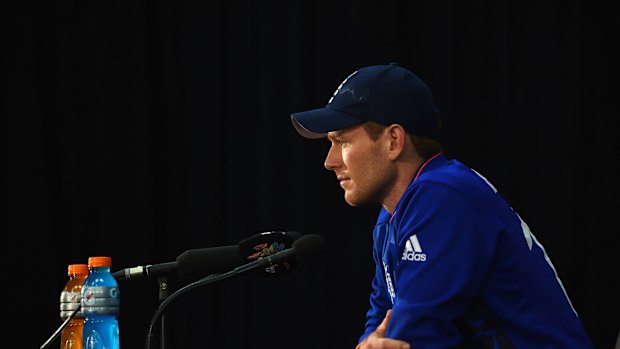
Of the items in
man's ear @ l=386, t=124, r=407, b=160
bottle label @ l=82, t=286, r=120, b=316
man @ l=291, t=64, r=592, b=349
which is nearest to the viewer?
man @ l=291, t=64, r=592, b=349

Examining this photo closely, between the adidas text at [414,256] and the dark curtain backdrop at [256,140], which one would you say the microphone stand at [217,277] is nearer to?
the adidas text at [414,256]

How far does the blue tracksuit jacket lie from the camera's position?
145cm

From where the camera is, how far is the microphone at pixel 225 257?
1623 millimetres

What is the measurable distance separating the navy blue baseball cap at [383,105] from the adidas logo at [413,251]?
0.30m

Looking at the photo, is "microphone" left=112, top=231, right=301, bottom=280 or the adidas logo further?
"microphone" left=112, top=231, right=301, bottom=280

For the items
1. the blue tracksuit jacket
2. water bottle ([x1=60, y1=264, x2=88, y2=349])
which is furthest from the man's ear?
water bottle ([x1=60, y1=264, x2=88, y2=349])

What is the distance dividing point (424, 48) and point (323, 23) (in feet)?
1.45

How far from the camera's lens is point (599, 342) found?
3557 millimetres

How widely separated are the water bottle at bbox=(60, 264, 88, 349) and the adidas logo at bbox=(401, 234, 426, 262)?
0.84m

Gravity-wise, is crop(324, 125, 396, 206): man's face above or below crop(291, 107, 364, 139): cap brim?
below

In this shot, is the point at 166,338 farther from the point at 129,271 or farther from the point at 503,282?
the point at 503,282

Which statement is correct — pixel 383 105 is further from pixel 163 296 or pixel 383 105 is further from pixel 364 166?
pixel 163 296

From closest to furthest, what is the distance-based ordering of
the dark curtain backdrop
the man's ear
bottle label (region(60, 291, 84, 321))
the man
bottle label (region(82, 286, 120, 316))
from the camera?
the man → the man's ear → bottle label (region(82, 286, 120, 316)) → bottle label (region(60, 291, 84, 321)) → the dark curtain backdrop

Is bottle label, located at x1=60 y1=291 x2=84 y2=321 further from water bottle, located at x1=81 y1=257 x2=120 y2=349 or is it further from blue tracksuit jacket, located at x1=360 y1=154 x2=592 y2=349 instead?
blue tracksuit jacket, located at x1=360 y1=154 x2=592 y2=349
